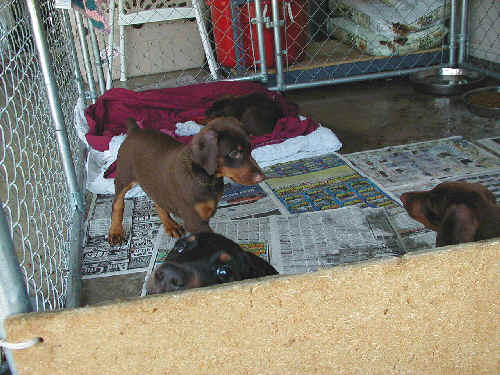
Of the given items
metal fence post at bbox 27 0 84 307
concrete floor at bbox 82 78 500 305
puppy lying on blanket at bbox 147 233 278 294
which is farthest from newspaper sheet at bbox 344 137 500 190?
metal fence post at bbox 27 0 84 307

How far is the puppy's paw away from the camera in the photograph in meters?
2.61

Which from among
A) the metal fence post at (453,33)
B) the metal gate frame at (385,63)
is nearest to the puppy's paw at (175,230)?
the metal gate frame at (385,63)

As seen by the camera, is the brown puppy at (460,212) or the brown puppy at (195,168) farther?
the brown puppy at (195,168)

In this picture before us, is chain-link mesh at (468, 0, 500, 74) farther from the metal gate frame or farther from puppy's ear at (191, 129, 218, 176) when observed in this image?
puppy's ear at (191, 129, 218, 176)

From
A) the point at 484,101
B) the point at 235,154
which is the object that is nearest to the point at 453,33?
the point at 484,101

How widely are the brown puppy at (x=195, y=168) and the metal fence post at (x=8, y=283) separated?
42.7 inches

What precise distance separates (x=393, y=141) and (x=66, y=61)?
7.64ft

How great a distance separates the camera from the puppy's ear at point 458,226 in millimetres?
1719

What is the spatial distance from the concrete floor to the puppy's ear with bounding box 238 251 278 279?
78.9 inches

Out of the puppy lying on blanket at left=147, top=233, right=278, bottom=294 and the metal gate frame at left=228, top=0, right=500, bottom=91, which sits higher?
the puppy lying on blanket at left=147, top=233, right=278, bottom=294

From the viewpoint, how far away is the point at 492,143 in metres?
3.36

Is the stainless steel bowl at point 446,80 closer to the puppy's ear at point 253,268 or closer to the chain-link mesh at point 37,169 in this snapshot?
the chain-link mesh at point 37,169

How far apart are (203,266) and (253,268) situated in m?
0.18

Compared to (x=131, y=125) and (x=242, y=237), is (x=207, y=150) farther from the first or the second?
(x=131, y=125)
